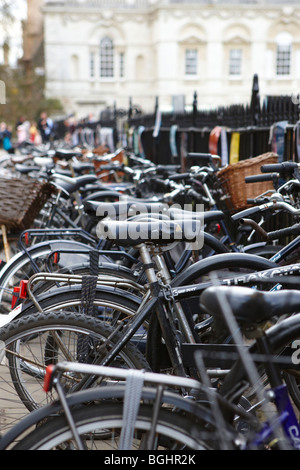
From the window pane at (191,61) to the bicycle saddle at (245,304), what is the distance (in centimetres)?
6213

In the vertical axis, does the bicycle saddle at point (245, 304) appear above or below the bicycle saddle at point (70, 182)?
below

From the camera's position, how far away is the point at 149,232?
2922 mm

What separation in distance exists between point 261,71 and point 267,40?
9.04 ft

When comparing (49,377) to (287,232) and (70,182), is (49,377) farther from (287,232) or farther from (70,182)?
(70,182)

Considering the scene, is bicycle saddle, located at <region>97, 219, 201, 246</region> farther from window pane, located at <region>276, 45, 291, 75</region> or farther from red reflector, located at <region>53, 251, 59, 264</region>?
window pane, located at <region>276, 45, 291, 75</region>

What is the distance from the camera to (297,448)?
190 cm

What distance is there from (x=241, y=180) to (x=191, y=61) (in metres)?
59.3

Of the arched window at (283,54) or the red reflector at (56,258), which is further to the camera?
the arched window at (283,54)

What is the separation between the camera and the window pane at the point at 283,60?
6209cm

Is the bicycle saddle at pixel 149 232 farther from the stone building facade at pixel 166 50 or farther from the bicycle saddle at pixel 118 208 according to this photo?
the stone building facade at pixel 166 50

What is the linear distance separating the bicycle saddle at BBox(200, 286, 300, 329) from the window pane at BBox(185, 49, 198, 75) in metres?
62.1

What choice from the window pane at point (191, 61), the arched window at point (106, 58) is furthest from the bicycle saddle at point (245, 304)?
the arched window at point (106, 58)

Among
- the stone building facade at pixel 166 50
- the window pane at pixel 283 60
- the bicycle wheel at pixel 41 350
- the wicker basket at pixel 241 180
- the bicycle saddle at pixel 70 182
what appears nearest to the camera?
the bicycle wheel at pixel 41 350

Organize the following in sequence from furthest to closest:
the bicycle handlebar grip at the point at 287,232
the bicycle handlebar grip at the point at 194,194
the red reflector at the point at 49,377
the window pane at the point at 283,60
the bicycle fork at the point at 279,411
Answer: the window pane at the point at 283,60 < the bicycle handlebar grip at the point at 194,194 < the bicycle handlebar grip at the point at 287,232 < the red reflector at the point at 49,377 < the bicycle fork at the point at 279,411
